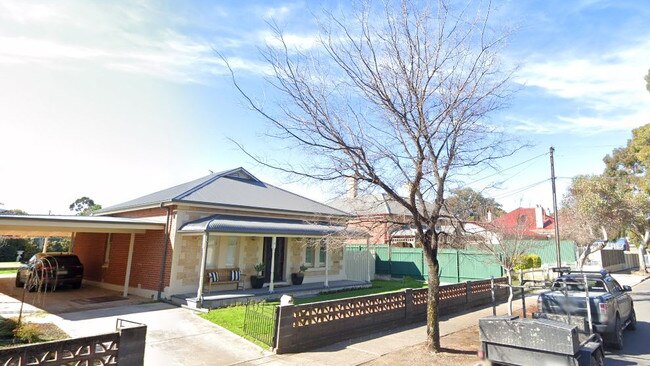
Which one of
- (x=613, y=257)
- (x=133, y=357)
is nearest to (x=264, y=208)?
(x=133, y=357)

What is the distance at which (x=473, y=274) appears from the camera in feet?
71.6

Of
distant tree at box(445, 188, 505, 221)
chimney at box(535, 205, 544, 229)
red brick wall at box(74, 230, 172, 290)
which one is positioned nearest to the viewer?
distant tree at box(445, 188, 505, 221)

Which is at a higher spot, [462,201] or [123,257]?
[462,201]

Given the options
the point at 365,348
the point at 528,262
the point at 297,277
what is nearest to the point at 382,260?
the point at 297,277

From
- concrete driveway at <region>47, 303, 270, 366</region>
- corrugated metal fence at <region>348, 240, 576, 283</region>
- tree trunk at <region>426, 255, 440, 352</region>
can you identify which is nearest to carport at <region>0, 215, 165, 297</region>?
concrete driveway at <region>47, 303, 270, 366</region>

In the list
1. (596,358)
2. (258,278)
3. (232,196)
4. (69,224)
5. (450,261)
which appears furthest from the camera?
(450,261)

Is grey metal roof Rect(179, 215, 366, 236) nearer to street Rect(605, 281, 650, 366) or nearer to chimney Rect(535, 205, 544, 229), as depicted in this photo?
street Rect(605, 281, 650, 366)

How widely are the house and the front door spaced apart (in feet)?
0.16

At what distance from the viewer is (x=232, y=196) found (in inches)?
663

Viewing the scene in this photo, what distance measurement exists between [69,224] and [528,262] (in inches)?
1014

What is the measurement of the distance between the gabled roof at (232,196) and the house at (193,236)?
5 centimetres

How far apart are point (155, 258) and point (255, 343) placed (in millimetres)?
7970

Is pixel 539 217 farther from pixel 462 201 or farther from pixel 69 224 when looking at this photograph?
pixel 69 224

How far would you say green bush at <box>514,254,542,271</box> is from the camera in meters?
23.1
